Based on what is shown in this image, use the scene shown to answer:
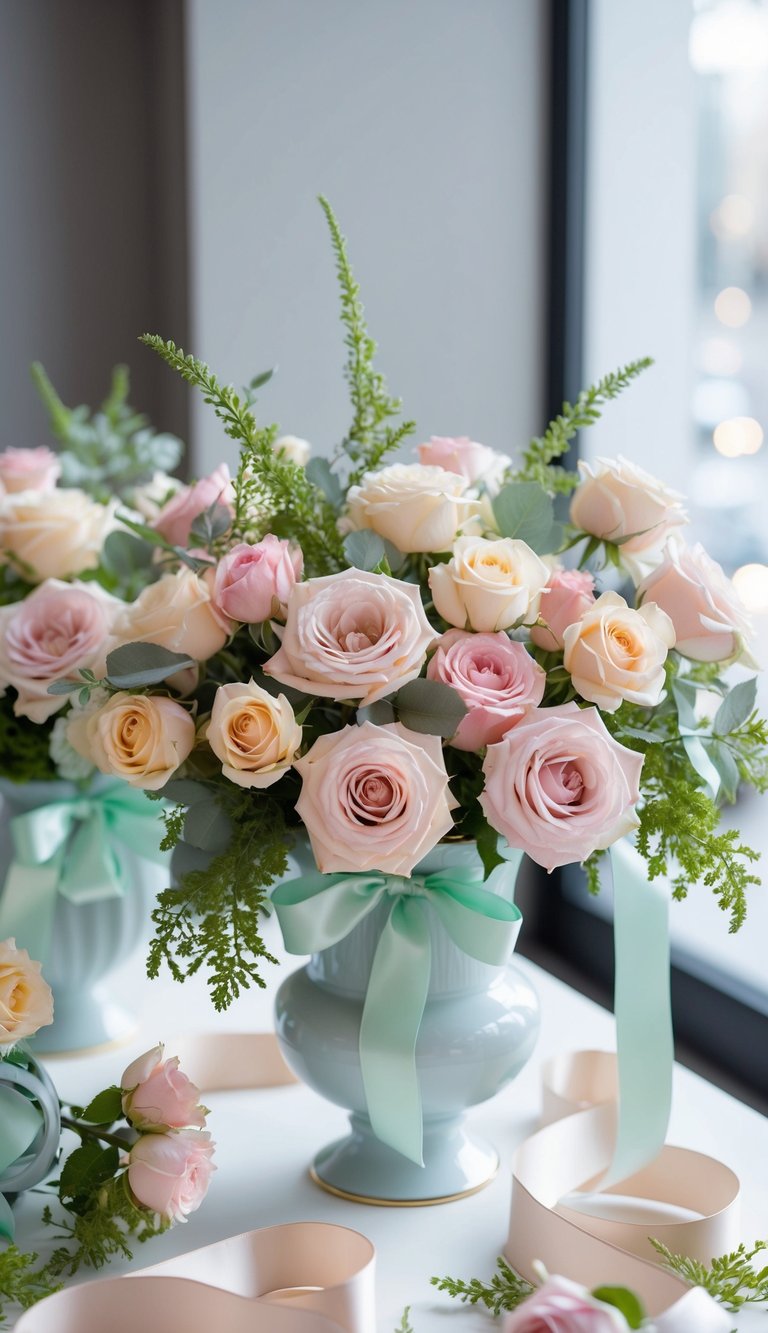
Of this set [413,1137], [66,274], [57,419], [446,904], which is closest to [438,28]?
[66,274]

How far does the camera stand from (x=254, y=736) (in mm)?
718

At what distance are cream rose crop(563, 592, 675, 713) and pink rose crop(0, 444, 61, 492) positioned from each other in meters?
0.64

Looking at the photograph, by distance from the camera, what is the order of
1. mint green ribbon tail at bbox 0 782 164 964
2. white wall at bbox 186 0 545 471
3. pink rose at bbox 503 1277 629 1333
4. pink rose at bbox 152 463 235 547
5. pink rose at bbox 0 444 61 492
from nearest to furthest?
pink rose at bbox 503 1277 629 1333, pink rose at bbox 152 463 235 547, mint green ribbon tail at bbox 0 782 164 964, pink rose at bbox 0 444 61 492, white wall at bbox 186 0 545 471

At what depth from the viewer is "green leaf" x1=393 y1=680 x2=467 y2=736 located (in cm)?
72

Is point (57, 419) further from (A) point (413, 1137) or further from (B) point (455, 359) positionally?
(A) point (413, 1137)

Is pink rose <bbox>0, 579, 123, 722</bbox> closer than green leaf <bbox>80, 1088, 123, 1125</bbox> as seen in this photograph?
No

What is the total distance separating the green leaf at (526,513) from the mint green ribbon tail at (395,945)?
0.73 feet

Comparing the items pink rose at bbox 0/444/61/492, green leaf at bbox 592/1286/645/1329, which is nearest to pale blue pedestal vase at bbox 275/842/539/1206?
green leaf at bbox 592/1286/645/1329

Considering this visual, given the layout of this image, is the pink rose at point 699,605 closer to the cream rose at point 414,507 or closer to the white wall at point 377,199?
the cream rose at point 414,507

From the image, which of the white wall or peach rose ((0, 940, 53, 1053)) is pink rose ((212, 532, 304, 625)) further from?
the white wall

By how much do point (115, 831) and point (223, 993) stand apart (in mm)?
403

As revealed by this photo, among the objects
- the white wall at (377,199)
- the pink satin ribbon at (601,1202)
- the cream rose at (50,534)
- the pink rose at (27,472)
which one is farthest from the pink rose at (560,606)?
the white wall at (377,199)

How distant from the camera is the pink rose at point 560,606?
77 cm

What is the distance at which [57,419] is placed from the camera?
1297mm
